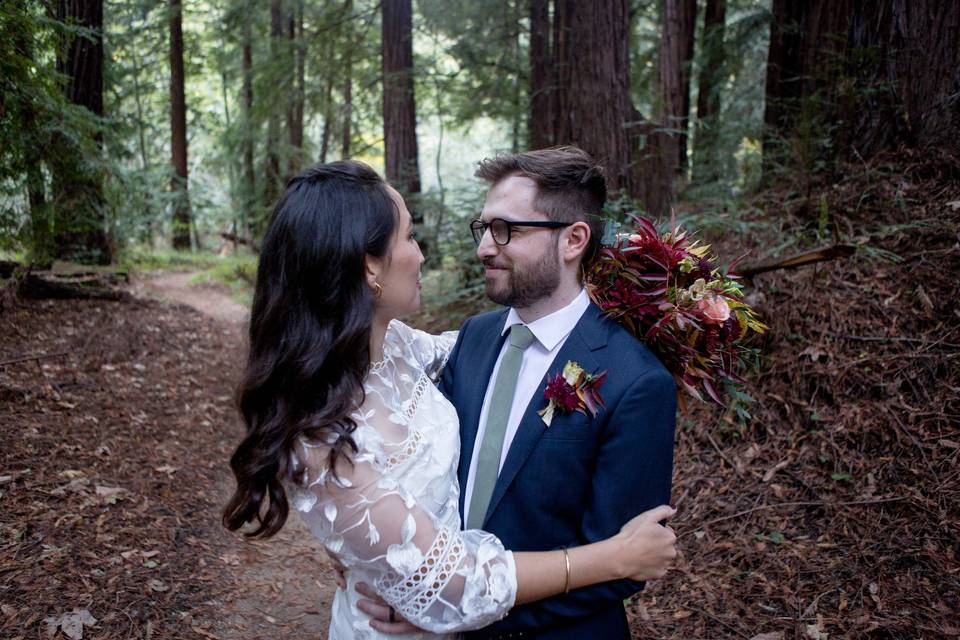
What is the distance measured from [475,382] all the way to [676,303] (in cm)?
83

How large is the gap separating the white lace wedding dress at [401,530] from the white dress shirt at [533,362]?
291mm

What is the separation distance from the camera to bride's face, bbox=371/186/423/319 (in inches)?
84.4

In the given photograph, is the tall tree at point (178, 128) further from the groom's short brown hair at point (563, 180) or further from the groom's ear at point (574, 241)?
the groom's ear at point (574, 241)

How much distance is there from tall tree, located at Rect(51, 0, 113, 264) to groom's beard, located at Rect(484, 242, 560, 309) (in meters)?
5.34

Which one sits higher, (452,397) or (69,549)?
(452,397)

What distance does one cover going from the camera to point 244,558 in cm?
446

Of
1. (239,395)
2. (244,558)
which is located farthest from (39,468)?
(239,395)

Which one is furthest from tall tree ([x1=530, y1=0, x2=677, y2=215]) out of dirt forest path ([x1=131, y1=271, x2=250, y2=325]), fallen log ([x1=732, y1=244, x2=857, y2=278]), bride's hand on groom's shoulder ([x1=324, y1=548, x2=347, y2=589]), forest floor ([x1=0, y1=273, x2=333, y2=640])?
dirt forest path ([x1=131, y1=271, x2=250, y2=325])

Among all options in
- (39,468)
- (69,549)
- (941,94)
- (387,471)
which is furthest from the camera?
(941,94)

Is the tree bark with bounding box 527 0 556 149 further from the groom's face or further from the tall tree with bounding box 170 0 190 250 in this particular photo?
the tall tree with bounding box 170 0 190 250

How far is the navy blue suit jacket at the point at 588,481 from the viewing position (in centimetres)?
204

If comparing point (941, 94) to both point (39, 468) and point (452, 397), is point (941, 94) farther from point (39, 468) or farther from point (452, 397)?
point (39, 468)

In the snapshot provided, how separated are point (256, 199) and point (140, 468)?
12536 millimetres

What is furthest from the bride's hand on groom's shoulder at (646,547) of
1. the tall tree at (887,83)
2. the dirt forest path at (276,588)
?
the tall tree at (887,83)
